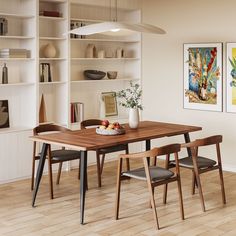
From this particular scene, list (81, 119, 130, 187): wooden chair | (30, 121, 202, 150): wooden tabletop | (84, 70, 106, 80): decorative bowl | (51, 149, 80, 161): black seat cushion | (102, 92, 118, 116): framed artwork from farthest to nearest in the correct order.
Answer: (102, 92, 118, 116): framed artwork < (84, 70, 106, 80): decorative bowl < (81, 119, 130, 187): wooden chair < (51, 149, 80, 161): black seat cushion < (30, 121, 202, 150): wooden tabletop

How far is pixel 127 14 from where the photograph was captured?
7.82 meters

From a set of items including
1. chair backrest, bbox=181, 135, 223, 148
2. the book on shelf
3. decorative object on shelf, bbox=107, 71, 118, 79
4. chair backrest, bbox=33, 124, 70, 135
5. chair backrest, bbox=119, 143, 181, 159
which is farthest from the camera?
decorative object on shelf, bbox=107, 71, 118, 79

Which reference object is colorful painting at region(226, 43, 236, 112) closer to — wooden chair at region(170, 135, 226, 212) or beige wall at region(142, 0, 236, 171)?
beige wall at region(142, 0, 236, 171)

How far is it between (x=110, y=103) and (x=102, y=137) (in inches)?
102

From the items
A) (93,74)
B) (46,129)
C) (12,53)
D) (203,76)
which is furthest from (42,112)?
(203,76)

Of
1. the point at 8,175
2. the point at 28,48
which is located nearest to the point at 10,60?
the point at 28,48

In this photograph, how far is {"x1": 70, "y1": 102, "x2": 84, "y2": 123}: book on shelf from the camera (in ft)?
22.8

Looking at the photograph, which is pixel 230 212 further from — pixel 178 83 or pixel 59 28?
pixel 59 28

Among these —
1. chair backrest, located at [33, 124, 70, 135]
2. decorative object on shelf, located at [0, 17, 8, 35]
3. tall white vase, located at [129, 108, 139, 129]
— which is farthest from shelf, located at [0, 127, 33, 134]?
tall white vase, located at [129, 108, 139, 129]

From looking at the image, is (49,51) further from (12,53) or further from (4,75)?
(4,75)

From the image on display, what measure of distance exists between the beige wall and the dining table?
1.22 metres

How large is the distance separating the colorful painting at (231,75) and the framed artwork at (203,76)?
11 centimetres

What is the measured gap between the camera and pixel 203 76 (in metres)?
6.88

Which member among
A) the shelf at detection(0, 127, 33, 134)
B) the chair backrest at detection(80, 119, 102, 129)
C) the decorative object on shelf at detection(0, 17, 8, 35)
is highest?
the decorative object on shelf at detection(0, 17, 8, 35)
